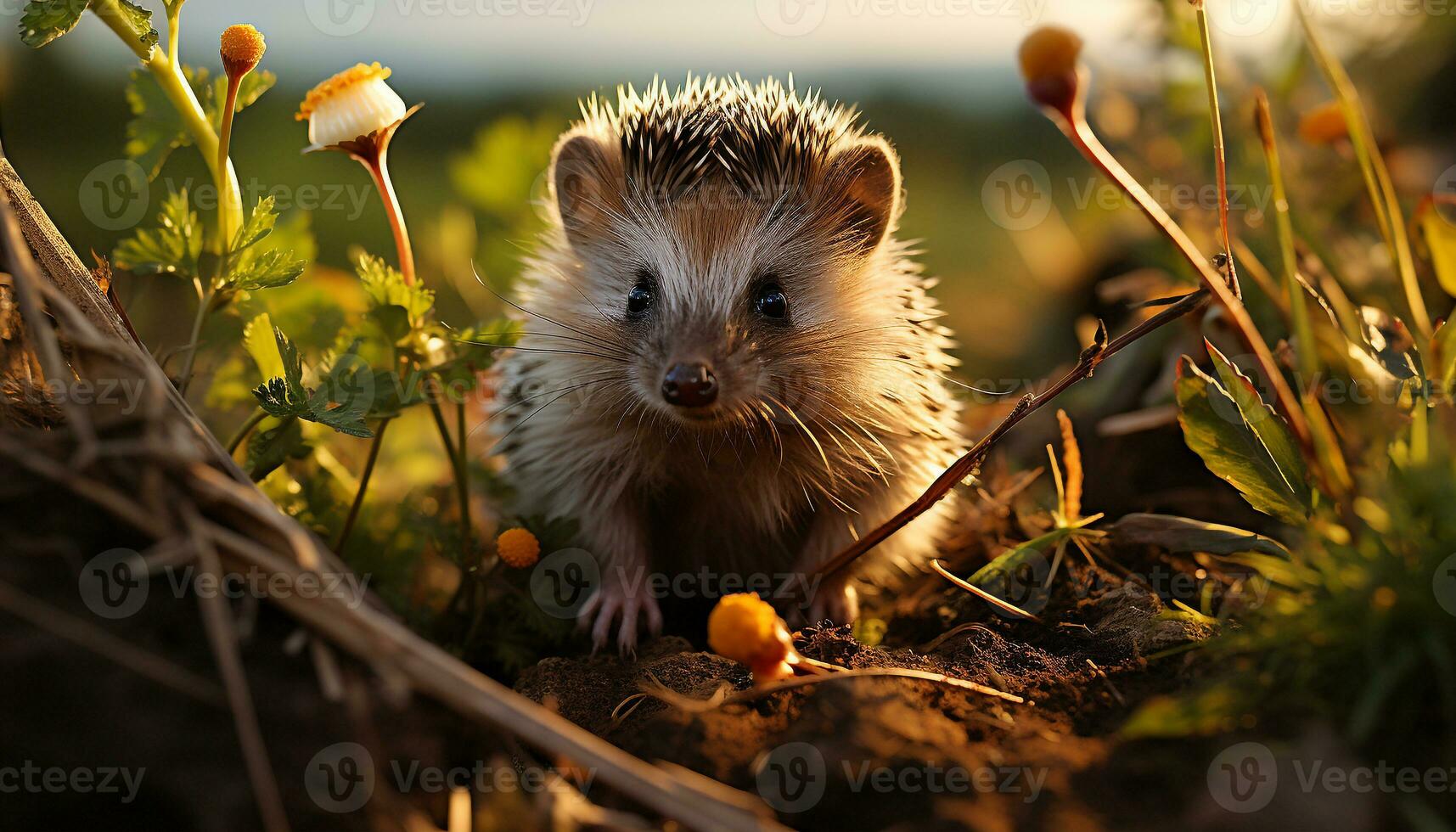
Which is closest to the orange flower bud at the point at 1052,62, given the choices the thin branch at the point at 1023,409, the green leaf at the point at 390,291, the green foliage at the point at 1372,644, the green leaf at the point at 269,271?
the thin branch at the point at 1023,409

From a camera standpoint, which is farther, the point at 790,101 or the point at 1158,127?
the point at 1158,127

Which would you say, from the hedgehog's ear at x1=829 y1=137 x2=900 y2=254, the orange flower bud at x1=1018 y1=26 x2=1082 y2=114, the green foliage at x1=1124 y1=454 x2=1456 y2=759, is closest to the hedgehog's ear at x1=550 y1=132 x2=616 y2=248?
the hedgehog's ear at x1=829 y1=137 x2=900 y2=254

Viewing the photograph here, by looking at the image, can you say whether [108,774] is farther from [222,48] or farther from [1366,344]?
[1366,344]

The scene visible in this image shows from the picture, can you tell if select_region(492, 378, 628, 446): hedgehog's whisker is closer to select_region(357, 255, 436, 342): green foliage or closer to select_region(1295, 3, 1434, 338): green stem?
select_region(357, 255, 436, 342): green foliage

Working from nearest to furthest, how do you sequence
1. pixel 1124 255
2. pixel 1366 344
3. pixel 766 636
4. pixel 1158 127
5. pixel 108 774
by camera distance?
pixel 108 774 < pixel 766 636 < pixel 1366 344 < pixel 1158 127 < pixel 1124 255

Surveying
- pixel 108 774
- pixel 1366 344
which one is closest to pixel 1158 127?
pixel 1366 344

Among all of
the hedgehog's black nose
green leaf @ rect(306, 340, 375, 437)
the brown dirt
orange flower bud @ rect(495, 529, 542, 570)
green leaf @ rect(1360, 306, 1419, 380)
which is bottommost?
orange flower bud @ rect(495, 529, 542, 570)

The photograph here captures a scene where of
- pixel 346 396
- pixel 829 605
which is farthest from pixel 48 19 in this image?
pixel 829 605
